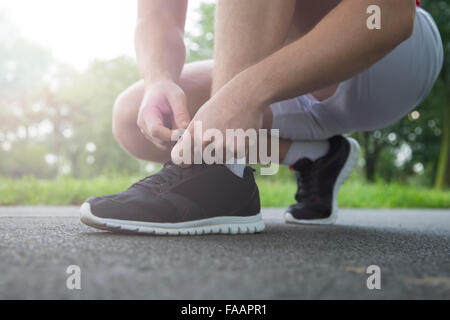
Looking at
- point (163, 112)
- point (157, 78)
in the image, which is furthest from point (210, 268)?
point (157, 78)

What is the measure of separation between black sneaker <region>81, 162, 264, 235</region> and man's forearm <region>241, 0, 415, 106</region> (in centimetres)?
33

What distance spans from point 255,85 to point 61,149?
19.4m

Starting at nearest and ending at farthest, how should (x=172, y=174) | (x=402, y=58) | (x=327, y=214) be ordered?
(x=172, y=174)
(x=402, y=58)
(x=327, y=214)

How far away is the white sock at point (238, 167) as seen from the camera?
1.29 m

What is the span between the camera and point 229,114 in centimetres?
99

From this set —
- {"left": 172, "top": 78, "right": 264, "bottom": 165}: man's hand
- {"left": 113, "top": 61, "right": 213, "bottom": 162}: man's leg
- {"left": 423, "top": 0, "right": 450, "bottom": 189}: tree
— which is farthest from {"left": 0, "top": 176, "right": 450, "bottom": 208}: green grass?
{"left": 423, "top": 0, "right": 450, "bottom": 189}: tree

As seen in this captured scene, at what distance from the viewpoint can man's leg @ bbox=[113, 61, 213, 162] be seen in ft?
5.67

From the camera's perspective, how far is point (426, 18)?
62.7 inches

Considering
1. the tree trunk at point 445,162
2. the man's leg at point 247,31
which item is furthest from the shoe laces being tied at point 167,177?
the tree trunk at point 445,162

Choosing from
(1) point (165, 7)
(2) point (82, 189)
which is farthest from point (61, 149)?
Result: (1) point (165, 7)

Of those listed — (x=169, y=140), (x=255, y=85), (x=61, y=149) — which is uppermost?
(x=255, y=85)

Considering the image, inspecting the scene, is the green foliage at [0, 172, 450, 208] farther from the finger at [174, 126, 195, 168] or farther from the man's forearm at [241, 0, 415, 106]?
the man's forearm at [241, 0, 415, 106]
